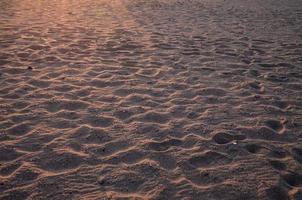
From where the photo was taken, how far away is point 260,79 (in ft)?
17.7

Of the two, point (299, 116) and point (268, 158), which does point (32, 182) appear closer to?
point (268, 158)

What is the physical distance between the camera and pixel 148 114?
412 centimetres

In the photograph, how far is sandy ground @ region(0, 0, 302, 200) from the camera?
292 centimetres

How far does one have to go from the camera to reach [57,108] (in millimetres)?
4207

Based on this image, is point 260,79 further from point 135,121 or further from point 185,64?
point 135,121

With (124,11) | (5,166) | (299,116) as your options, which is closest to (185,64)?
(299,116)

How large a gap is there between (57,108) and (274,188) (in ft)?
9.32

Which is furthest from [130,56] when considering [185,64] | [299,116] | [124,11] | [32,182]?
[124,11]

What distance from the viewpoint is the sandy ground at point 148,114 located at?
292 centimetres

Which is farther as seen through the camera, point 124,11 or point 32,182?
point 124,11

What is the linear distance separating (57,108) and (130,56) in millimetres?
2494

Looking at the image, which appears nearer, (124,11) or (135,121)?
(135,121)

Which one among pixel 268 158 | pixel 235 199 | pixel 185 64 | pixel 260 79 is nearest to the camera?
pixel 235 199

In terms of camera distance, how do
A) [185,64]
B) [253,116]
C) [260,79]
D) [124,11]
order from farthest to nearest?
[124,11], [185,64], [260,79], [253,116]
